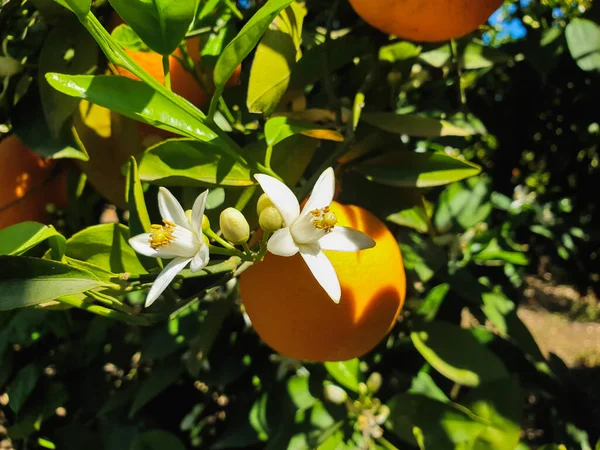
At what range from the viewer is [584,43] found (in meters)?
0.83

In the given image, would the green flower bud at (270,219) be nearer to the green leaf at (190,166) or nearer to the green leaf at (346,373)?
the green leaf at (190,166)

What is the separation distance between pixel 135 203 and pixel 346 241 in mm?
180

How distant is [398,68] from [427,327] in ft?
1.10

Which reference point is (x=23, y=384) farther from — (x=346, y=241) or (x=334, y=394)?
(x=346, y=241)

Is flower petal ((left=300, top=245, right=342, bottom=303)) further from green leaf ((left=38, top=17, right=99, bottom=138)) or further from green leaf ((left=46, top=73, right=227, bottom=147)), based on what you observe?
green leaf ((left=38, top=17, right=99, bottom=138))

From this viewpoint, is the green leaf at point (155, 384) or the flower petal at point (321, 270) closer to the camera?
the flower petal at point (321, 270)

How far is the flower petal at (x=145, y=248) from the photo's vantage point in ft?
1.36

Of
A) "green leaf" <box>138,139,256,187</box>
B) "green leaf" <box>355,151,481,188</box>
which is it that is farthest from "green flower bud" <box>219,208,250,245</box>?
"green leaf" <box>355,151,481,188</box>

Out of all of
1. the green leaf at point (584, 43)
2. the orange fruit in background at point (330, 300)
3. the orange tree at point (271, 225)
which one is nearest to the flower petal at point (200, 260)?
the orange tree at point (271, 225)

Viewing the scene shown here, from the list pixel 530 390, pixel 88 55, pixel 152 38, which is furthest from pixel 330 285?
pixel 530 390

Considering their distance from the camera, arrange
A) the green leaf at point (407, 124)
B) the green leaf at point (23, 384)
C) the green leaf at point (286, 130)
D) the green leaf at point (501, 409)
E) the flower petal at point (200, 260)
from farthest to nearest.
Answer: the green leaf at point (23, 384)
the green leaf at point (501, 409)
the green leaf at point (407, 124)
the green leaf at point (286, 130)
the flower petal at point (200, 260)

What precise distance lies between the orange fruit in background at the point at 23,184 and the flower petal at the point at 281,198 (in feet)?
1.21

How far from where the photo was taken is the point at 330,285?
0.41m

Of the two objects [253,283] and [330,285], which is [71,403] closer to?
[253,283]
